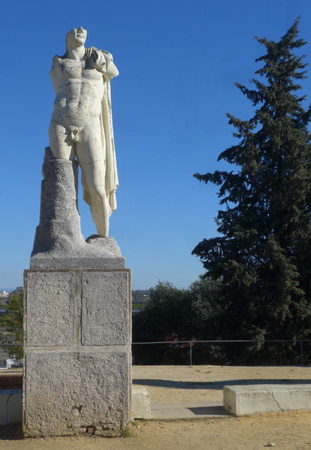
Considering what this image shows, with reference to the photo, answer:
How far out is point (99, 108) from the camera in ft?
18.9

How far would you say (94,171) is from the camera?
18.5ft

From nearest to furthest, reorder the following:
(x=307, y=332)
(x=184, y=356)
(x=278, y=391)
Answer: (x=278, y=391) < (x=307, y=332) < (x=184, y=356)

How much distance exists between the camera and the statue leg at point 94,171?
5.59 meters

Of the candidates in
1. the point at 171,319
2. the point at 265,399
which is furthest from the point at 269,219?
the point at 265,399

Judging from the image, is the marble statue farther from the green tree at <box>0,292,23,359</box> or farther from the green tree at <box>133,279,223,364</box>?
the green tree at <box>133,279,223,364</box>

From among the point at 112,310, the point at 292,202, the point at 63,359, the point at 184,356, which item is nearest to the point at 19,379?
the point at 63,359

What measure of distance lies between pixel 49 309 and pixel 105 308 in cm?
56

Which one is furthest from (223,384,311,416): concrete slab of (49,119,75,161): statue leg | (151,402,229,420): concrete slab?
(49,119,75,161): statue leg

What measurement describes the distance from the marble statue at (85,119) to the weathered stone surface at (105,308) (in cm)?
71

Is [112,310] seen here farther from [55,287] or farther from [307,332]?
[307,332]

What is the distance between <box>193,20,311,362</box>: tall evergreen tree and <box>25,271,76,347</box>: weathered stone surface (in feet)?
38.1

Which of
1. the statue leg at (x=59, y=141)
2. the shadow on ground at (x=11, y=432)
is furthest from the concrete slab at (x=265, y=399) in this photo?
the statue leg at (x=59, y=141)

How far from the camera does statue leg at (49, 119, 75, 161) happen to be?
5.48m

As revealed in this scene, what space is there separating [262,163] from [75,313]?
1451 cm
